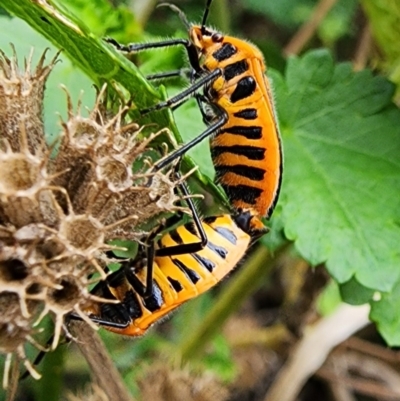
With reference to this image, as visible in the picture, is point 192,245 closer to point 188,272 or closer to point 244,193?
point 188,272

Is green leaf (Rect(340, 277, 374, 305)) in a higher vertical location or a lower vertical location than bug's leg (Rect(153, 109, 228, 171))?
lower

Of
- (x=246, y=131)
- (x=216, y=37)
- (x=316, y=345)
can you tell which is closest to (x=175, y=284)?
(x=246, y=131)

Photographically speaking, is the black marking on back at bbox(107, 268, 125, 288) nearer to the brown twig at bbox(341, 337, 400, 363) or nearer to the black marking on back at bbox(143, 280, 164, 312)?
the black marking on back at bbox(143, 280, 164, 312)

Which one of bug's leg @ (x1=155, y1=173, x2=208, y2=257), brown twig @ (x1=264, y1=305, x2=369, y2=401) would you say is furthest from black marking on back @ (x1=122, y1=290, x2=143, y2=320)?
brown twig @ (x1=264, y1=305, x2=369, y2=401)

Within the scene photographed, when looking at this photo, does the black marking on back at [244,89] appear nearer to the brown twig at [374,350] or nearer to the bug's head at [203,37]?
the bug's head at [203,37]

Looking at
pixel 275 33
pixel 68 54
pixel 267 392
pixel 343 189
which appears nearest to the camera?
pixel 68 54

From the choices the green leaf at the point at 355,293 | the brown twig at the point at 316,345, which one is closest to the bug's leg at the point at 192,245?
the green leaf at the point at 355,293

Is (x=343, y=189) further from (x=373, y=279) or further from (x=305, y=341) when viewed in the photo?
(x=305, y=341)

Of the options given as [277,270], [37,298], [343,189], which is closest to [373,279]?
[343,189]
